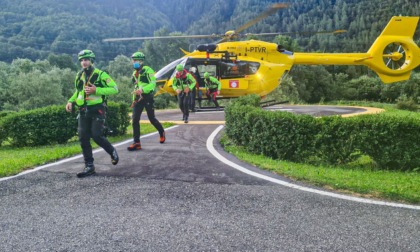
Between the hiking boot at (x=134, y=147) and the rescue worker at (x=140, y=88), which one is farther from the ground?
the rescue worker at (x=140, y=88)

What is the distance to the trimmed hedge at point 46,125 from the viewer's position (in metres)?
10.5

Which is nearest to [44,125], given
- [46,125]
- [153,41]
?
[46,125]

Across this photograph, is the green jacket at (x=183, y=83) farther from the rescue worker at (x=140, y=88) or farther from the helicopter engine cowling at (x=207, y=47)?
the rescue worker at (x=140, y=88)

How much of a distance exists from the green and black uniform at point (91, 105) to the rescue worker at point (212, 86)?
11.0 metres

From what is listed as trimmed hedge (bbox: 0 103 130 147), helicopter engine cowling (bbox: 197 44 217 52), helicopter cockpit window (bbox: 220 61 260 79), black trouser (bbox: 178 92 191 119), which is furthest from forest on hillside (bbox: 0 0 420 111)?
trimmed hedge (bbox: 0 103 130 147)

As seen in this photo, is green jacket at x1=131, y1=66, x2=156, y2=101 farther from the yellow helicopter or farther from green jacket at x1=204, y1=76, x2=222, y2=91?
green jacket at x1=204, y1=76, x2=222, y2=91

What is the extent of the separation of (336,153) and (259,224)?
12.6 feet

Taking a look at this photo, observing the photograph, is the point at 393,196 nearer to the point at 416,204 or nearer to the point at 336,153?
the point at 416,204

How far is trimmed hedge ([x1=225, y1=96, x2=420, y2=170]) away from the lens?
675 cm

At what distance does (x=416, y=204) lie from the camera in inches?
180

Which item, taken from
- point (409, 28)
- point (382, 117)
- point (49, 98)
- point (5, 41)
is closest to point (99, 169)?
point (382, 117)

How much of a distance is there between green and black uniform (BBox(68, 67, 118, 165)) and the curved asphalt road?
615 mm

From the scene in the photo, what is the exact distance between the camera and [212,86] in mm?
17391

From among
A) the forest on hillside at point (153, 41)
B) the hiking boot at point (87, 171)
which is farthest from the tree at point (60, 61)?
the hiking boot at point (87, 171)
